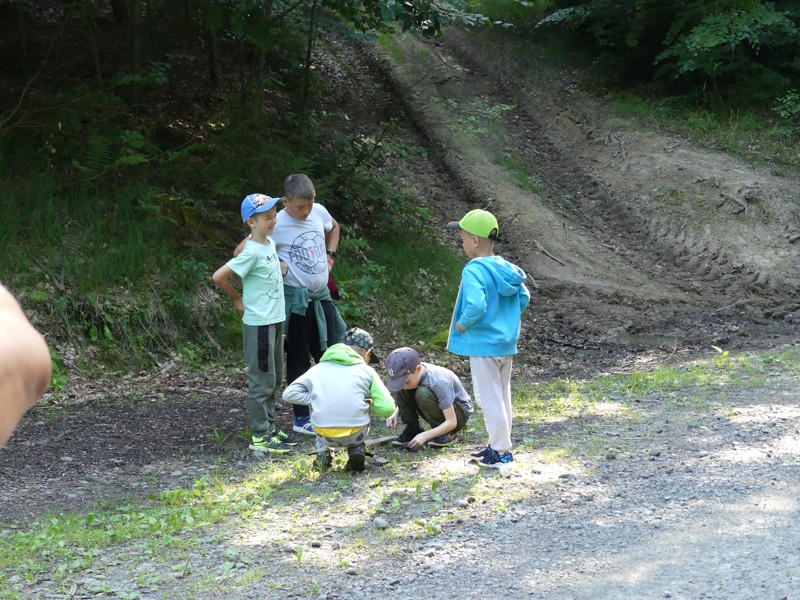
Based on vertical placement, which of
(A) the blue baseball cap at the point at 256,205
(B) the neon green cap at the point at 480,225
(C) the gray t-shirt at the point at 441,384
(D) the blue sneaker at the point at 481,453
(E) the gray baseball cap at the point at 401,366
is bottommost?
(D) the blue sneaker at the point at 481,453

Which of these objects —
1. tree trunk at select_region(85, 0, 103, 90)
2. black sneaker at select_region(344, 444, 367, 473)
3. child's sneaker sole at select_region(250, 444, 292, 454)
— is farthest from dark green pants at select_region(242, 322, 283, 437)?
tree trunk at select_region(85, 0, 103, 90)

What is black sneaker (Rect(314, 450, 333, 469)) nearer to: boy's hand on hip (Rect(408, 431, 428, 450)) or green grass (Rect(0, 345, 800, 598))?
green grass (Rect(0, 345, 800, 598))

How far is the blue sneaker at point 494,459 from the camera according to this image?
6223mm

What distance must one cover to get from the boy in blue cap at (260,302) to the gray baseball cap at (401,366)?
1075 millimetres

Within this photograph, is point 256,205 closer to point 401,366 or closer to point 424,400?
point 401,366

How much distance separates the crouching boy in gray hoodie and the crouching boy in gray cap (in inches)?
11.8

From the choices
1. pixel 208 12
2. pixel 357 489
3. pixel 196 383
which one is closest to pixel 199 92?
pixel 208 12

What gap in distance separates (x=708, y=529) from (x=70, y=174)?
29.4ft

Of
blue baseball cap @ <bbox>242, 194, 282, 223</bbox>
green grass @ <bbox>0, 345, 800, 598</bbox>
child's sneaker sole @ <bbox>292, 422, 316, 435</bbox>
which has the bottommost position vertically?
child's sneaker sole @ <bbox>292, 422, 316, 435</bbox>

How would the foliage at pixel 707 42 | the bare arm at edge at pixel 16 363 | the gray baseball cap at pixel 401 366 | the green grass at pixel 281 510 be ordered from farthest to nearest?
the foliage at pixel 707 42 < the gray baseball cap at pixel 401 366 < the green grass at pixel 281 510 < the bare arm at edge at pixel 16 363

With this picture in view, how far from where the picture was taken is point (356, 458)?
6246 mm

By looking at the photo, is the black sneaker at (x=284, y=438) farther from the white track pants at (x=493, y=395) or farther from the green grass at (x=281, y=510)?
the white track pants at (x=493, y=395)

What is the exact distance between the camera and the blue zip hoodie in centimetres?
599

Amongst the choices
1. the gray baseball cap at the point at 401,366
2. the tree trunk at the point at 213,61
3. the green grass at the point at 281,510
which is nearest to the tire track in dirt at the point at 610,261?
the tree trunk at the point at 213,61
